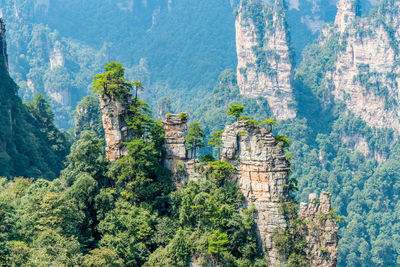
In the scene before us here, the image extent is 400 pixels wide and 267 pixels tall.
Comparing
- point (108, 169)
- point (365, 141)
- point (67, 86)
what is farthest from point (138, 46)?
point (108, 169)

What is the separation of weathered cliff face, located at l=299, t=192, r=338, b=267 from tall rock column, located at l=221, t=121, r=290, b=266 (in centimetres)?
141

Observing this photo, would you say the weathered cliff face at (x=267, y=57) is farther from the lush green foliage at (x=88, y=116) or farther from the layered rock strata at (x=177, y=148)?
the layered rock strata at (x=177, y=148)

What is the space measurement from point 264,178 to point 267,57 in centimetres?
7653

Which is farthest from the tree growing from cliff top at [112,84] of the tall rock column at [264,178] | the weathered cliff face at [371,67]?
the weathered cliff face at [371,67]

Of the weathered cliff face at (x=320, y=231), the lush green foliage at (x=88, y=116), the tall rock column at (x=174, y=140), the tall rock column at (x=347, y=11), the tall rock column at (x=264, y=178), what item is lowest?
the weathered cliff face at (x=320, y=231)

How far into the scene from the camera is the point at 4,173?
2073 inches

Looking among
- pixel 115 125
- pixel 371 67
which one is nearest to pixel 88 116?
pixel 115 125

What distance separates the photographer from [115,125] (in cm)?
4144

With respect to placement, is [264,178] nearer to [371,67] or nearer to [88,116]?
[88,116]

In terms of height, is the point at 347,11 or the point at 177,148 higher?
the point at 347,11

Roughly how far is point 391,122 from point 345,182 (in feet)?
45.7

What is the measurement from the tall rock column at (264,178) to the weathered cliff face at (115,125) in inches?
277

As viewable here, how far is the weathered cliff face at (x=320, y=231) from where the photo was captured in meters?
38.5

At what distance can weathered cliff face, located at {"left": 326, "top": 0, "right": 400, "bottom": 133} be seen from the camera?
358 feet
